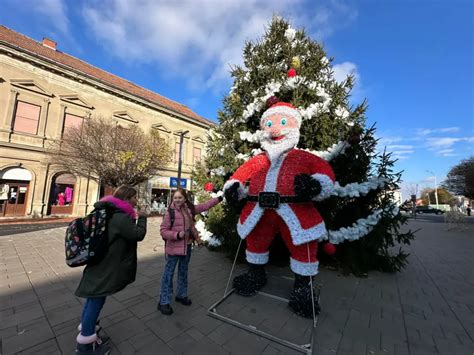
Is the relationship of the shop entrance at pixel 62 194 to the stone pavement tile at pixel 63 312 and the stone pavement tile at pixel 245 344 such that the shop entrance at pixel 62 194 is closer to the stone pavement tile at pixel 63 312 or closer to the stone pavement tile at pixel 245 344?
the stone pavement tile at pixel 63 312

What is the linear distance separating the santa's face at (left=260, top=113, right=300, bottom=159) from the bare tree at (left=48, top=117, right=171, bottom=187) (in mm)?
12861

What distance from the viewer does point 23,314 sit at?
277cm

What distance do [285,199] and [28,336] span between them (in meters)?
3.14

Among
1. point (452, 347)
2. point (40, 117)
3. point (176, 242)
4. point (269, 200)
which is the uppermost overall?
point (40, 117)

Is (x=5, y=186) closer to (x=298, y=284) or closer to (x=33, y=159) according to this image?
(x=33, y=159)

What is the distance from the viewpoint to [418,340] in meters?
2.51


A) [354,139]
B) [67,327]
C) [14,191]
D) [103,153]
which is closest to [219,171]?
[354,139]

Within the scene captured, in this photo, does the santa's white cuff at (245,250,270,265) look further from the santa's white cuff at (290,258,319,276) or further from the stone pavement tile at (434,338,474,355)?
the stone pavement tile at (434,338,474,355)

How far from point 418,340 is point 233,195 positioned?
8.75 ft

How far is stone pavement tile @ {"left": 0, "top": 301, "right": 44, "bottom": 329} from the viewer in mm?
2594

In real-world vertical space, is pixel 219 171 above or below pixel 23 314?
above

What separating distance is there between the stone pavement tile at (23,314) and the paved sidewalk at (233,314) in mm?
11

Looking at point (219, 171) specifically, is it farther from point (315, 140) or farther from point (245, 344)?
point (245, 344)

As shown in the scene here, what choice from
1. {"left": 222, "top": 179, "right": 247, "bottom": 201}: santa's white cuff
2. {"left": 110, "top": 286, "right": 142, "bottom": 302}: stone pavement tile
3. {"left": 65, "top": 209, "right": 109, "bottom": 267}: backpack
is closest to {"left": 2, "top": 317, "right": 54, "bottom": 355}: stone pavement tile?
{"left": 110, "top": 286, "right": 142, "bottom": 302}: stone pavement tile
